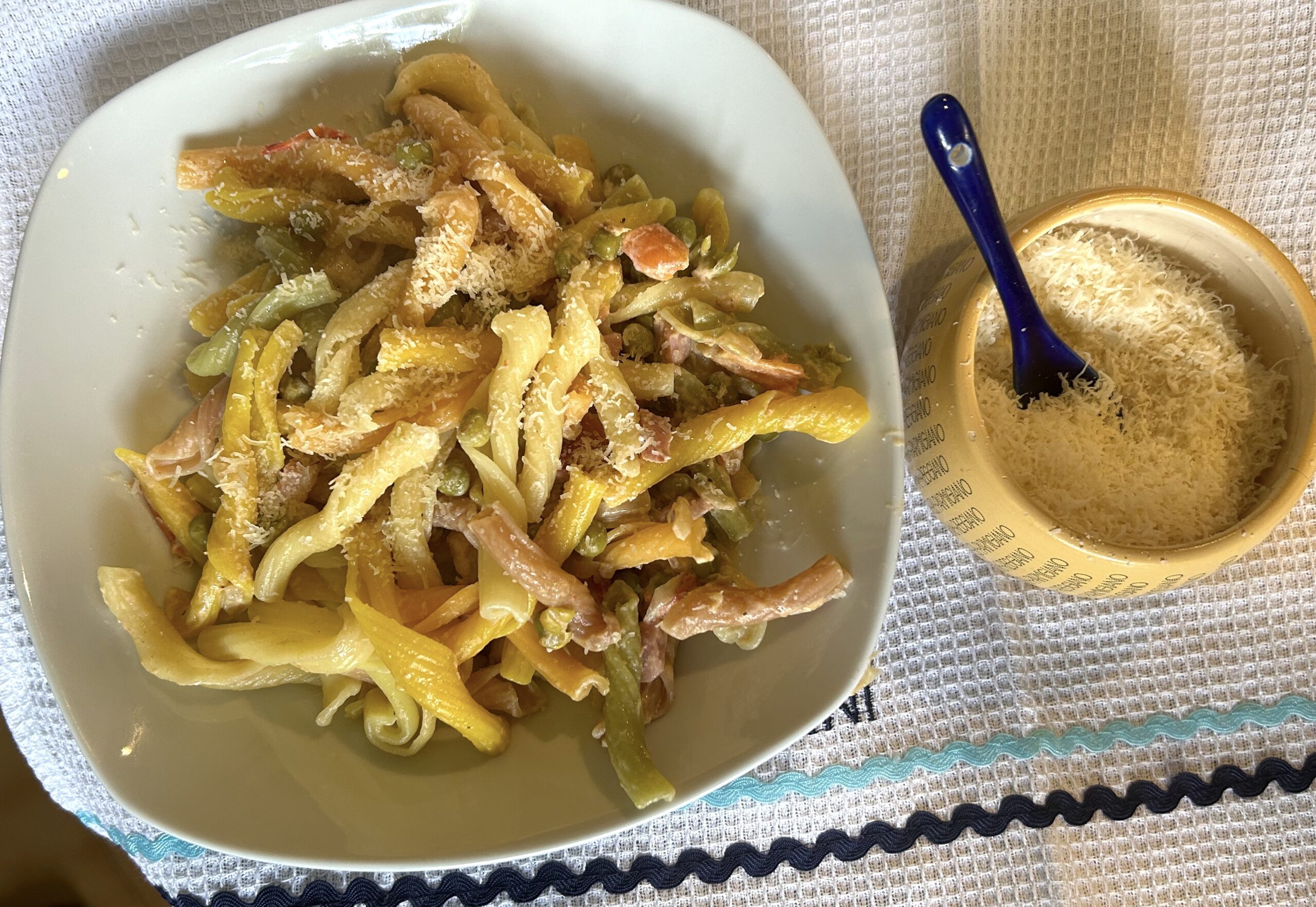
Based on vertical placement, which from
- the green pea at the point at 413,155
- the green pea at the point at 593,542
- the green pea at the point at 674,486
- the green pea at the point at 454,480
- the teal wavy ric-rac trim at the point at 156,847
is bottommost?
the teal wavy ric-rac trim at the point at 156,847

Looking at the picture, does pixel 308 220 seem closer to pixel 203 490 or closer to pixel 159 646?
pixel 203 490

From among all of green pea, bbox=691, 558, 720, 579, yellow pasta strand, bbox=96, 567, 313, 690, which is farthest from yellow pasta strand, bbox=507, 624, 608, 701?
yellow pasta strand, bbox=96, 567, 313, 690

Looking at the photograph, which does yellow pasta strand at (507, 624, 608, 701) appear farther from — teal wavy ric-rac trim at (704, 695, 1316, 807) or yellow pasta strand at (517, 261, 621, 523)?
teal wavy ric-rac trim at (704, 695, 1316, 807)

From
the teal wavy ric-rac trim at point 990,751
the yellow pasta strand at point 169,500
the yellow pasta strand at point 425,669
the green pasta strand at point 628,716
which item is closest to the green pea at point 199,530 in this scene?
the yellow pasta strand at point 169,500

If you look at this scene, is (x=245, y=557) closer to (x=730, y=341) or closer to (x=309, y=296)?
(x=309, y=296)

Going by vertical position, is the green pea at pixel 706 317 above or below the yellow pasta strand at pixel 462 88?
below

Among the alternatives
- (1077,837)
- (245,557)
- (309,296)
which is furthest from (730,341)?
(1077,837)

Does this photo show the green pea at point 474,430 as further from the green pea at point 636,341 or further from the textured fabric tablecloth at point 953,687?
the textured fabric tablecloth at point 953,687
